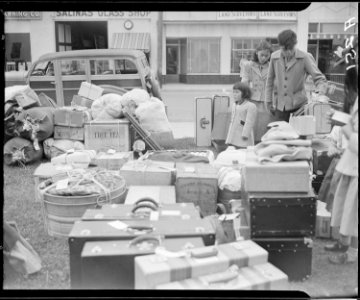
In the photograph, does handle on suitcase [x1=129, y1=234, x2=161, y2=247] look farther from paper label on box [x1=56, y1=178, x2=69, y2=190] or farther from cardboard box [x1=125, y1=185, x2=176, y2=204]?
paper label on box [x1=56, y1=178, x2=69, y2=190]

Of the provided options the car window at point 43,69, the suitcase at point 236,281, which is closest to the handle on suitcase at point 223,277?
the suitcase at point 236,281

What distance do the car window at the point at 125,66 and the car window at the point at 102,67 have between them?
9 cm

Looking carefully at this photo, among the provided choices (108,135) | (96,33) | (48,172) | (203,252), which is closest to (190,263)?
(203,252)

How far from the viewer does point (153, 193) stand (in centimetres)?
425

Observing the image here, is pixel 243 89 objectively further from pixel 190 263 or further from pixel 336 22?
pixel 190 263

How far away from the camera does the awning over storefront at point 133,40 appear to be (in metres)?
18.4

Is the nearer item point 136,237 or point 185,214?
point 136,237

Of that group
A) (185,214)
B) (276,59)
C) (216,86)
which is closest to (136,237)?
(185,214)

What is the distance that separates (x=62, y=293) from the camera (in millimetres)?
3152

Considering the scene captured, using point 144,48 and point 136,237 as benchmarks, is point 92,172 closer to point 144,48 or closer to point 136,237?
point 136,237

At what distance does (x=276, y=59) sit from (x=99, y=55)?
4.29 metres

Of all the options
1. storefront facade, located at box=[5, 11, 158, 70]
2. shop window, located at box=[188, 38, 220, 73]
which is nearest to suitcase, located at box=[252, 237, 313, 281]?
storefront facade, located at box=[5, 11, 158, 70]

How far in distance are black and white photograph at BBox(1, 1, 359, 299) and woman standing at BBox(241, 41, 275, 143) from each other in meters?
0.02

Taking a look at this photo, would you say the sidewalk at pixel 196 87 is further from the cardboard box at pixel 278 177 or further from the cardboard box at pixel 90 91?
the cardboard box at pixel 278 177
